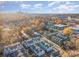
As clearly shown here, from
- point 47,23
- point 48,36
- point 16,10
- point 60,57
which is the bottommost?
point 60,57

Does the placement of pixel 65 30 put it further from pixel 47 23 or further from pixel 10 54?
pixel 10 54

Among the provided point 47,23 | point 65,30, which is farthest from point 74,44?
point 47,23

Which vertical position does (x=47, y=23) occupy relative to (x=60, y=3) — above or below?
below

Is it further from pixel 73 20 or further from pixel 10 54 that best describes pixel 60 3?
pixel 10 54

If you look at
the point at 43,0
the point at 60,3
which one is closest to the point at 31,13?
the point at 43,0

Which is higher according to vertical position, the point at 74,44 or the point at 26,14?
the point at 26,14
